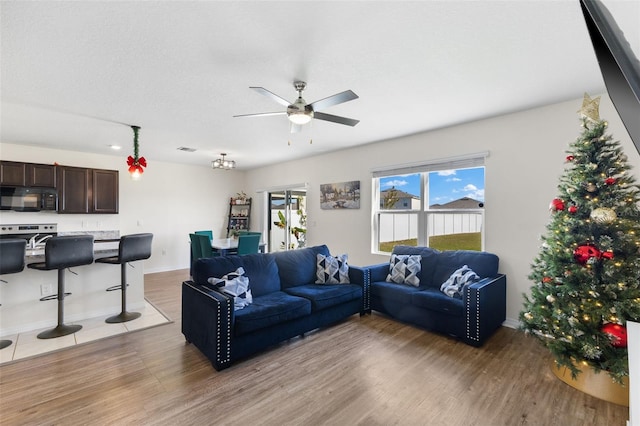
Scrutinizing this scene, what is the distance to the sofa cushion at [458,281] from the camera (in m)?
3.25

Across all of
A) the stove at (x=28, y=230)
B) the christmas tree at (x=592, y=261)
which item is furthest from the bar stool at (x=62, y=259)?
the christmas tree at (x=592, y=261)

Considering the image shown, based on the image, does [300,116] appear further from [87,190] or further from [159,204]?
[159,204]

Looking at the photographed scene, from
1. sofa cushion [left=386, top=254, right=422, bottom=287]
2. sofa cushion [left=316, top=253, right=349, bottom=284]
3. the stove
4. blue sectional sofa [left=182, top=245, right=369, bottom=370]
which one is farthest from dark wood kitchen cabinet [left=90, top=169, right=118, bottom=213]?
sofa cushion [left=386, top=254, right=422, bottom=287]

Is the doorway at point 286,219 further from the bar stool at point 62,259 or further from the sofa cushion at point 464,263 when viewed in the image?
the bar stool at point 62,259

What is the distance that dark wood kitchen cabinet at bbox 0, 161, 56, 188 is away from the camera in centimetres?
470

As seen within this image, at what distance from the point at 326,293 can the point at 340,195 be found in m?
2.52

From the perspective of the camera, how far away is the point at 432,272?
3816 mm

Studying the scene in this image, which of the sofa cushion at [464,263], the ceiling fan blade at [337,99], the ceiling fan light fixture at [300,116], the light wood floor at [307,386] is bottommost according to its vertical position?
the light wood floor at [307,386]

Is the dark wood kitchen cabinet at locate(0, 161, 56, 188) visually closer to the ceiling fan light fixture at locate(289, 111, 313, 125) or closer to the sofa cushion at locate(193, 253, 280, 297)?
the sofa cushion at locate(193, 253, 280, 297)

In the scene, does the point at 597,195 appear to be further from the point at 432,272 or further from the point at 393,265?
the point at 393,265

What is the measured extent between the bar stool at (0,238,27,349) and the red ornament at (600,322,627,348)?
204 inches

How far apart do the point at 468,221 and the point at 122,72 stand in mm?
4292

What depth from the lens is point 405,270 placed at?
3.86 metres

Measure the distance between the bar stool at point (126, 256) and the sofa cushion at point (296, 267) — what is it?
1.70 metres
